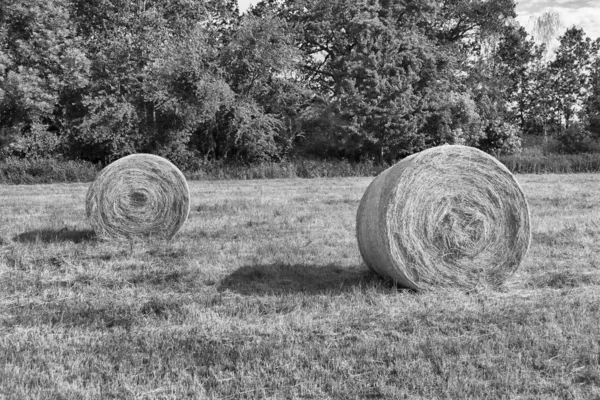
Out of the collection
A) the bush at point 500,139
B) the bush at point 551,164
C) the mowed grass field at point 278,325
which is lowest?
the mowed grass field at point 278,325

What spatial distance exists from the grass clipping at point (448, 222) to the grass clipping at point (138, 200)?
466cm

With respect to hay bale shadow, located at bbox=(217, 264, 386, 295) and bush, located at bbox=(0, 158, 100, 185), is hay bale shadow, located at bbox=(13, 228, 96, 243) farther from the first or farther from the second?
bush, located at bbox=(0, 158, 100, 185)

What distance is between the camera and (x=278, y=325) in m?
5.61

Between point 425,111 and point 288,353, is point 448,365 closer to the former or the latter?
point 288,353

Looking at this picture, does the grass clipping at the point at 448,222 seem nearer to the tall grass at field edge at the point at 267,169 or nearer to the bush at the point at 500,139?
the tall grass at field edge at the point at 267,169

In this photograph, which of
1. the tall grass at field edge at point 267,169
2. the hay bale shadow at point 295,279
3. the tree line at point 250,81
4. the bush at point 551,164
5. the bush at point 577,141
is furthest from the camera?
the bush at point 577,141

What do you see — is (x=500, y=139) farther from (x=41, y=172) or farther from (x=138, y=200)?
(x=138, y=200)

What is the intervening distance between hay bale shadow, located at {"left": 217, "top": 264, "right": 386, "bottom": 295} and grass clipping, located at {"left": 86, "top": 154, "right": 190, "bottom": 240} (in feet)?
10.5

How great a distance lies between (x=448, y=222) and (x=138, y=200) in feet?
19.5

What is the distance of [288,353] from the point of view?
486cm

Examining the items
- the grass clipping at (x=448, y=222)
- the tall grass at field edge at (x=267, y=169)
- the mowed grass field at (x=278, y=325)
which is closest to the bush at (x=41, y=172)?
the tall grass at field edge at (x=267, y=169)

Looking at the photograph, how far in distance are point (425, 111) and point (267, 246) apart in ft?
80.6

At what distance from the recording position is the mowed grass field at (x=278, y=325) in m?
4.34

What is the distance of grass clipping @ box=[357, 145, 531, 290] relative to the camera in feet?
22.8
